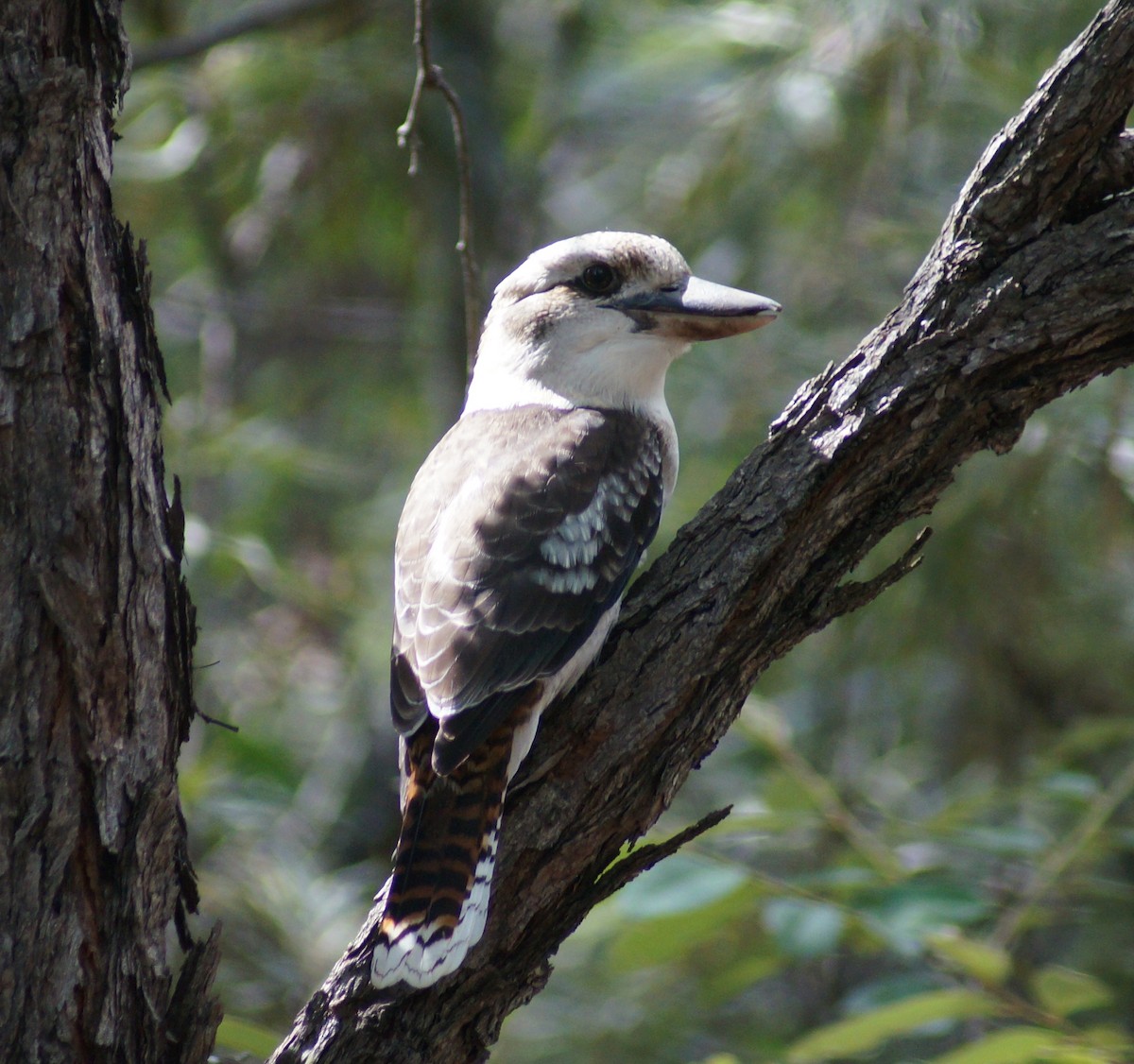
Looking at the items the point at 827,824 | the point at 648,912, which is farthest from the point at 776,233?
the point at 648,912

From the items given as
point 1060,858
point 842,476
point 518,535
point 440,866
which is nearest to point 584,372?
point 518,535

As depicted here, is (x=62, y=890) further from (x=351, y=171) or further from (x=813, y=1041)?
(x=351, y=171)

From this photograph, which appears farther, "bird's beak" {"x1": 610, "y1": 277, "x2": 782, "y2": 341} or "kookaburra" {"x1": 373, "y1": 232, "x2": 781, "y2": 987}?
"bird's beak" {"x1": 610, "y1": 277, "x2": 782, "y2": 341}

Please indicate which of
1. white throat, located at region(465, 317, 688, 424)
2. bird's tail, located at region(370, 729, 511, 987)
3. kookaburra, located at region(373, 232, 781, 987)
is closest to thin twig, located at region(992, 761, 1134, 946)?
kookaburra, located at region(373, 232, 781, 987)

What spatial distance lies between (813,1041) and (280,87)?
516 cm

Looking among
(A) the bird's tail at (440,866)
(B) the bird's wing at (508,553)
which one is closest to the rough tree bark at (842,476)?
(A) the bird's tail at (440,866)

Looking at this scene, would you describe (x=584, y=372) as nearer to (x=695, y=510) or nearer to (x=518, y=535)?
(x=518, y=535)

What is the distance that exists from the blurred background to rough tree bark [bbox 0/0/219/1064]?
148 cm

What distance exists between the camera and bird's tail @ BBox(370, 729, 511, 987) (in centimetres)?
224

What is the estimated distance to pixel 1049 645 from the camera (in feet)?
18.5

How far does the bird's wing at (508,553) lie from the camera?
2.76 m

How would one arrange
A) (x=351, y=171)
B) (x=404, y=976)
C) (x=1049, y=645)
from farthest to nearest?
1. (x=351, y=171)
2. (x=1049, y=645)
3. (x=404, y=976)

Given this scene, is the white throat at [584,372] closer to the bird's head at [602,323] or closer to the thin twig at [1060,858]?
the bird's head at [602,323]

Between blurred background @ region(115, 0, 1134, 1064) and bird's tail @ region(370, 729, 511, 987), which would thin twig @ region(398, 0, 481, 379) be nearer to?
bird's tail @ region(370, 729, 511, 987)
